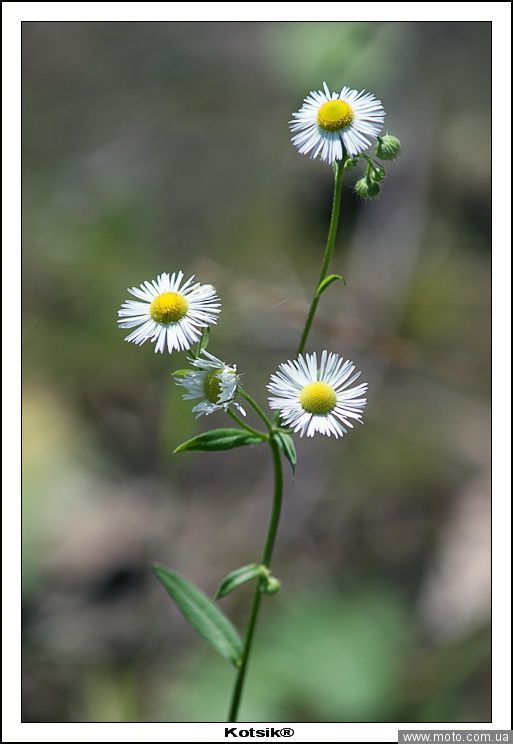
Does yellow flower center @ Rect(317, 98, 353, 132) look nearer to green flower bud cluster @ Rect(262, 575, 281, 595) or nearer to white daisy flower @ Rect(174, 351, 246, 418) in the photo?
white daisy flower @ Rect(174, 351, 246, 418)

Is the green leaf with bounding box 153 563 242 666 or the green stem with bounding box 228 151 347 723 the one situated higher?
the green stem with bounding box 228 151 347 723

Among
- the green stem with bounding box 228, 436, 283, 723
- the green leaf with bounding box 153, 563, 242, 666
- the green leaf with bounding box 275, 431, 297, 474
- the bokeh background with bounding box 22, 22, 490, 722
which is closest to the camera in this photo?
the green leaf with bounding box 275, 431, 297, 474

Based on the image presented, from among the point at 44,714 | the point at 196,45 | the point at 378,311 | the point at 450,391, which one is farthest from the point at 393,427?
the point at 196,45

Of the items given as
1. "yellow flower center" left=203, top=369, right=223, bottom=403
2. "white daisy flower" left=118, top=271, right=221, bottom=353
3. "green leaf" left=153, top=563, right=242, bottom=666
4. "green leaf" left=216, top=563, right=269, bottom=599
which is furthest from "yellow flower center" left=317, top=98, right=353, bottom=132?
"green leaf" left=153, top=563, right=242, bottom=666

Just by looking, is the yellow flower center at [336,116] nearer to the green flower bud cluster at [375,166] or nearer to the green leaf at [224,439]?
the green flower bud cluster at [375,166]

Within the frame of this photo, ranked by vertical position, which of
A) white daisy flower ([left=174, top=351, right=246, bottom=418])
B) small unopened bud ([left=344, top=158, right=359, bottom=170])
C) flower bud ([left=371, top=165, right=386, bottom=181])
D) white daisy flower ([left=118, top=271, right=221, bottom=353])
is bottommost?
white daisy flower ([left=174, top=351, right=246, bottom=418])

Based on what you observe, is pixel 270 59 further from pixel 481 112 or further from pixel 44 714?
pixel 44 714

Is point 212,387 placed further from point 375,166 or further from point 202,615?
point 202,615
